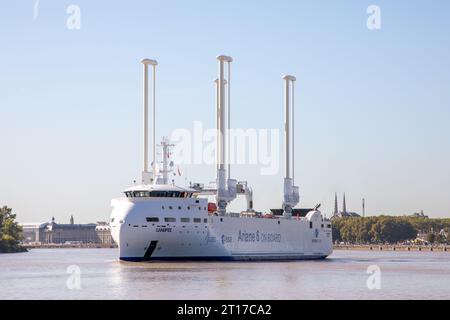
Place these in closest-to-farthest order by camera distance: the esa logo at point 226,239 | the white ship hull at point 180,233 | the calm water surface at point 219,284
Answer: the calm water surface at point 219,284 < the white ship hull at point 180,233 < the esa logo at point 226,239

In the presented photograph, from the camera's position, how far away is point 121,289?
60.4 metres

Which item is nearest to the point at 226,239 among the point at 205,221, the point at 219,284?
the point at 205,221

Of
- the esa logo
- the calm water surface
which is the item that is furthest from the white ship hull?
the calm water surface

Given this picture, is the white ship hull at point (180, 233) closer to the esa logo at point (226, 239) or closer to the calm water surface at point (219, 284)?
the esa logo at point (226, 239)

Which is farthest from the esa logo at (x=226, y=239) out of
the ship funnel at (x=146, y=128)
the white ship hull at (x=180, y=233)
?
the ship funnel at (x=146, y=128)

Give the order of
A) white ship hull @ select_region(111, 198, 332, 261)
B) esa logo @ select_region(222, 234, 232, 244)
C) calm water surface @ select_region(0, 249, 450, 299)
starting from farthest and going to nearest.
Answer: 1. esa logo @ select_region(222, 234, 232, 244)
2. white ship hull @ select_region(111, 198, 332, 261)
3. calm water surface @ select_region(0, 249, 450, 299)

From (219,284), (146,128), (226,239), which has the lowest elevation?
(219,284)

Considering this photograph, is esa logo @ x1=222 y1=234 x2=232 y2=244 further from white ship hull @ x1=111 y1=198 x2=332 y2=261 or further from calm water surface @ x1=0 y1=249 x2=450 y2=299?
calm water surface @ x1=0 y1=249 x2=450 y2=299

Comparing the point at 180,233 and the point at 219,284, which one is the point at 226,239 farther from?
the point at 219,284

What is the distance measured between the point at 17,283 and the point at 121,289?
1215 centimetres

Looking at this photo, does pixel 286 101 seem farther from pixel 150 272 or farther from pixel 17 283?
pixel 17 283

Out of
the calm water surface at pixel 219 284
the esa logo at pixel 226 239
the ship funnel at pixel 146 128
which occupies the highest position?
the ship funnel at pixel 146 128

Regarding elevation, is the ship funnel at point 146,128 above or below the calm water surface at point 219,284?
A: above
